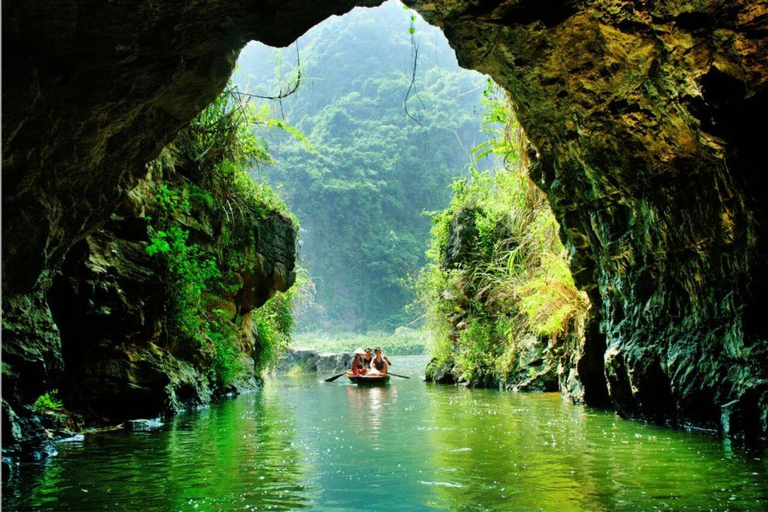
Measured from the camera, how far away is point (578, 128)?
6.54 meters

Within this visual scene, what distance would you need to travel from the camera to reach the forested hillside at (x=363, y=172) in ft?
254

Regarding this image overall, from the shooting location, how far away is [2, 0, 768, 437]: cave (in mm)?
4211

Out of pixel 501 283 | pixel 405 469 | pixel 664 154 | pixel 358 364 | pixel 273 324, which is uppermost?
pixel 664 154

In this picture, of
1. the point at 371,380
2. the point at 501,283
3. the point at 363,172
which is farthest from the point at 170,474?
the point at 363,172

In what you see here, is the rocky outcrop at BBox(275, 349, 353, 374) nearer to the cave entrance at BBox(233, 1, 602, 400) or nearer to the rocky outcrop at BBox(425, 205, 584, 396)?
the rocky outcrop at BBox(425, 205, 584, 396)

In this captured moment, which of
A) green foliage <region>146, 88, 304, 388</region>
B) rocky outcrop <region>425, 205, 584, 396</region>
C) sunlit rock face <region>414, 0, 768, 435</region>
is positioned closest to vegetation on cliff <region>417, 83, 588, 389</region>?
rocky outcrop <region>425, 205, 584, 396</region>

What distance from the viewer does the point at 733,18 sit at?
15.8 ft

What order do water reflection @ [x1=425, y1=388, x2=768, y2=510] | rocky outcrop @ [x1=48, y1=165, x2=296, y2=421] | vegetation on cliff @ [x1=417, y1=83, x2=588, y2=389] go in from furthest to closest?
vegetation on cliff @ [x1=417, y1=83, x2=588, y2=389] < rocky outcrop @ [x1=48, y1=165, x2=296, y2=421] < water reflection @ [x1=425, y1=388, x2=768, y2=510]

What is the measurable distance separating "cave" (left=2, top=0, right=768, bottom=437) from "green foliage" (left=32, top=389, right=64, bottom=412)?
100 centimetres

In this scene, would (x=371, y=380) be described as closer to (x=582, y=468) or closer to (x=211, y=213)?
(x=211, y=213)

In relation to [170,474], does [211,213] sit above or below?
above

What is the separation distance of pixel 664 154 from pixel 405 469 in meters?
Result: 3.96

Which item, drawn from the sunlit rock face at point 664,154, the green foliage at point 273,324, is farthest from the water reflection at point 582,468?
the green foliage at point 273,324

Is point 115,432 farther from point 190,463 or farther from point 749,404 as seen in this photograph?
point 749,404
